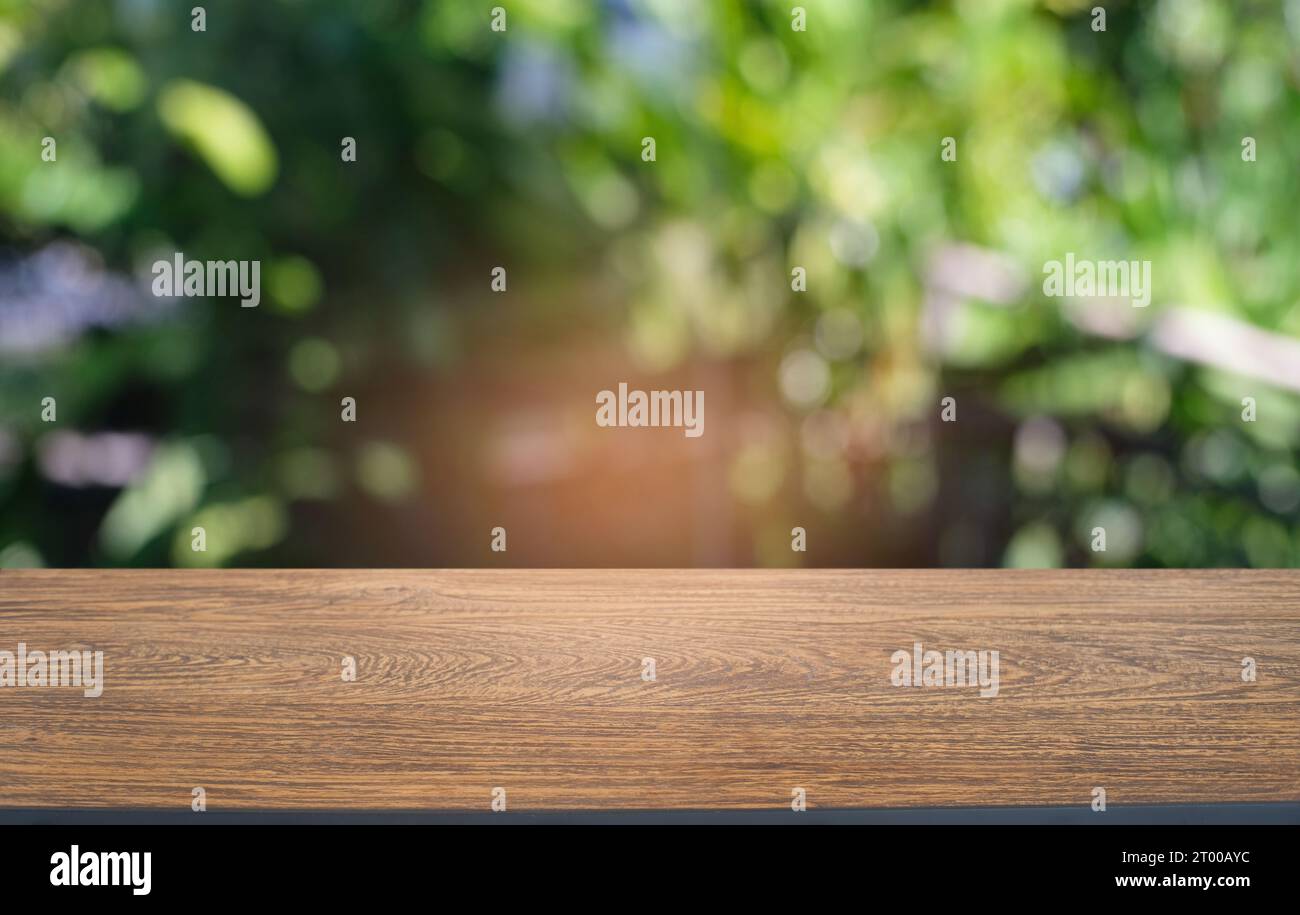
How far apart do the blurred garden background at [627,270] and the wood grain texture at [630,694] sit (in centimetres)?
26

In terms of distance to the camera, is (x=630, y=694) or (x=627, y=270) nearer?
(x=630, y=694)

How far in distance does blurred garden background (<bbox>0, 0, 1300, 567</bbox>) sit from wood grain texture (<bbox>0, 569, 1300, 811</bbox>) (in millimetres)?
256

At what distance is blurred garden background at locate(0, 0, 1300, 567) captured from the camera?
0.96m

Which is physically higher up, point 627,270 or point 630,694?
point 627,270

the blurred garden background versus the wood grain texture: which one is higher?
the blurred garden background

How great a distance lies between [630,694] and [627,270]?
0.48 m

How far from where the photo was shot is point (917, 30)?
3.66 feet

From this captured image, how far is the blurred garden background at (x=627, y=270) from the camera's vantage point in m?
0.96

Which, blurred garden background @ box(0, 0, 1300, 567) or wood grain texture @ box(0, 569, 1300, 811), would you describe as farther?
blurred garden background @ box(0, 0, 1300, 567)

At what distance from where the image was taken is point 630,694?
740 millimetres

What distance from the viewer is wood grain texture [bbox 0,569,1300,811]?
28.8 inches
